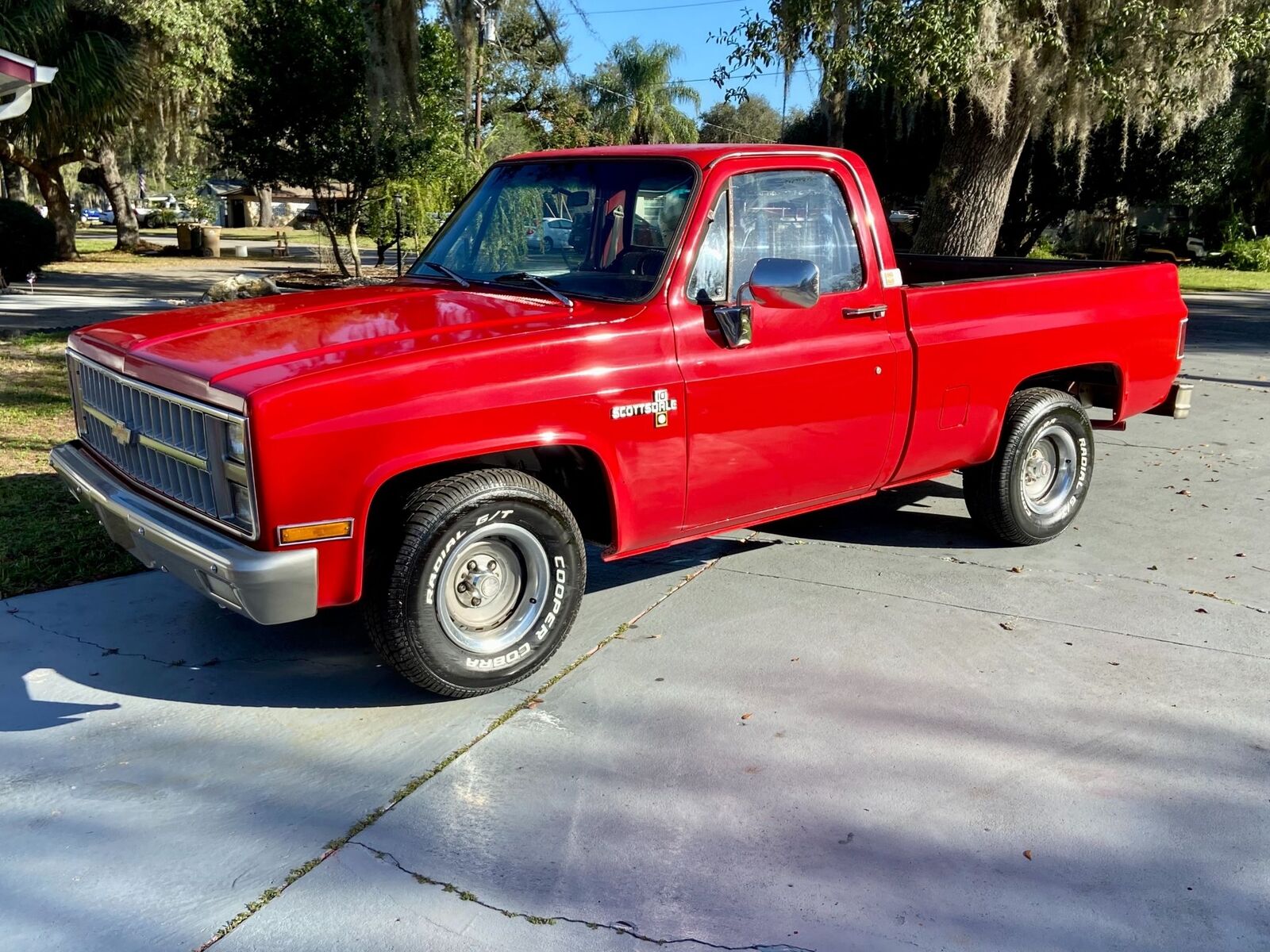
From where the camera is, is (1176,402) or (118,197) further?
(118,197)

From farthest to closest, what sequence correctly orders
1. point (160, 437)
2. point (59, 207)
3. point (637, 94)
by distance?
point (637, 94) < point (59, 207) < point (160, 437)

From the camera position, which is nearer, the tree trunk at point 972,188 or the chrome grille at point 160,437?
the chrome grille at point 160,437

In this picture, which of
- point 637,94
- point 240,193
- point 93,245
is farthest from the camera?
point 240,193

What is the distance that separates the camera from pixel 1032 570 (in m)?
5.73

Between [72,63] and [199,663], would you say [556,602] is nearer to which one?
[199,663]

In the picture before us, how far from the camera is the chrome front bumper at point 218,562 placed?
357cm

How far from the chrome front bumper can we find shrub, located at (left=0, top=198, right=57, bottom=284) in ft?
59.4

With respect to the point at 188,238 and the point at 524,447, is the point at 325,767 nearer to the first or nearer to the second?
the point at 524,447

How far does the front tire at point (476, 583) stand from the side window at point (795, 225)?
1281mm

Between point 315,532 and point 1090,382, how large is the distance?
14.8 ft

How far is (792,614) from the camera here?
5090 millimetres

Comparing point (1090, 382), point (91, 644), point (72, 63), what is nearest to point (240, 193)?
point (72, 63)

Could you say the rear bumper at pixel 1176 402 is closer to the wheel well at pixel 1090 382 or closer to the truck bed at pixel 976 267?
the wheel well at pixel 1090 382

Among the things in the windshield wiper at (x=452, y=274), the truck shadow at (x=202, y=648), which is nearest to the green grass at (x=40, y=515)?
the truck shadow at (x=202, y=648)
